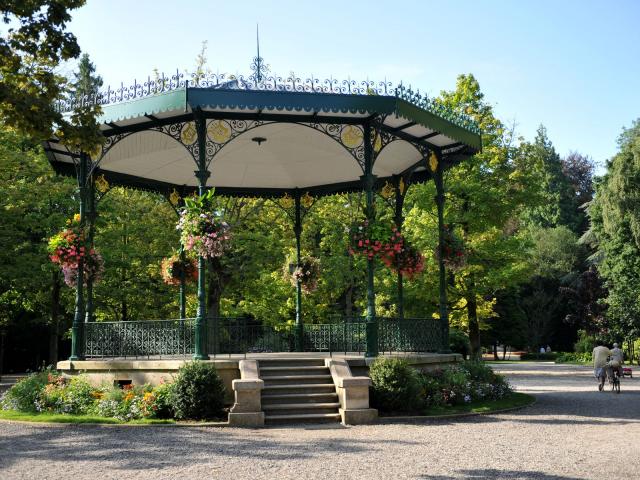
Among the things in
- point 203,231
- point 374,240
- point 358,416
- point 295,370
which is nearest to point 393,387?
point 358,416

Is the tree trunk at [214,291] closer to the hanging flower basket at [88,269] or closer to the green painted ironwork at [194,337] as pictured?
the green painted ironwork at [194,337]

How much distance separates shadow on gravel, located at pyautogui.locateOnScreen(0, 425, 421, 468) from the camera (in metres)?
9.21

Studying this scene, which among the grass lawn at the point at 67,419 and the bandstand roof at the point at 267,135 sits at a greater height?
the bandstand roof at the point at 267,135

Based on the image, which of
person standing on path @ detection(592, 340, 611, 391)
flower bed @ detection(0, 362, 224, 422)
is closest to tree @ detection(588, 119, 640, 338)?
person standing on path @ detection(592, 340, 611, 391)

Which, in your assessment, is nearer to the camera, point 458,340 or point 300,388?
point 300,388

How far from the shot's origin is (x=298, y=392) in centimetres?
1338

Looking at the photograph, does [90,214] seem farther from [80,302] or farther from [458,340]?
[458,340]

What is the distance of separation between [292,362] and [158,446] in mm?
4703

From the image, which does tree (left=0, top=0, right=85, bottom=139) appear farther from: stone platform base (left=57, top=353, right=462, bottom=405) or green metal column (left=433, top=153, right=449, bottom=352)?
green metal column (left=433, top=153, right=449, bottom=352)

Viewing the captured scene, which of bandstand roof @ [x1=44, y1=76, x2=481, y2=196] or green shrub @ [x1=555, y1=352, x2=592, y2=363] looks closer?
bandstand roof @ [x1=44, y1=76, x2=481, y2=196]

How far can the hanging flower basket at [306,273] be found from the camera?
20125 mm

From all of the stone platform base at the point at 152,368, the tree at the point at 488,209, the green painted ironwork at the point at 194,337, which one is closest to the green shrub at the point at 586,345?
the tree at the point at 488,209

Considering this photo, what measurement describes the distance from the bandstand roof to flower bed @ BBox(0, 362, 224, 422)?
496 cm

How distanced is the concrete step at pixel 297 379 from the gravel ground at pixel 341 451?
5.84ft
